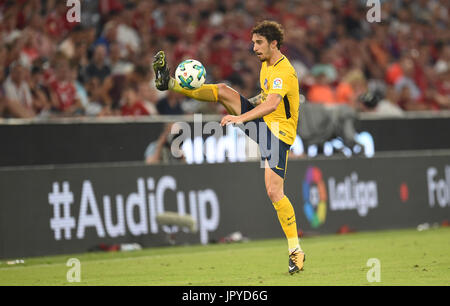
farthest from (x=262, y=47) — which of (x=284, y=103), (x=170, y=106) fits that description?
(x=170, y=106)

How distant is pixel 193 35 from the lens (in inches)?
712

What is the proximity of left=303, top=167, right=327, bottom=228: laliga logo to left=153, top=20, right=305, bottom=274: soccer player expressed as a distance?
17.0 ft

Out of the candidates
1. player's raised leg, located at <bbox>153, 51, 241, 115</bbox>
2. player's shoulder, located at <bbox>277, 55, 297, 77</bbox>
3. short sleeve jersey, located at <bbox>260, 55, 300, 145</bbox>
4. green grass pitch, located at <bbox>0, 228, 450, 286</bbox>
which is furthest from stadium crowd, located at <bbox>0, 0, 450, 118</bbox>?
player's shoulder, located at <bbox>277, 55, 297, 77</bbox>

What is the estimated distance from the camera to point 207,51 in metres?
17.7

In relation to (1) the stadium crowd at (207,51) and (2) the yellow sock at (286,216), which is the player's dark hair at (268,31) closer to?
(2) the yellow sock at (286,216)

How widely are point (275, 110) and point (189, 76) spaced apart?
1134mm

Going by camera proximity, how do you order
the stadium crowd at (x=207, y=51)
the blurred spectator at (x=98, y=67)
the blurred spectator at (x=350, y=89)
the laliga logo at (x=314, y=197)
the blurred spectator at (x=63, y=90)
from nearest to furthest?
the blurred spectator at (x=63, y=90) < the stadium crowd at (x=207, y=51) < the laliga logo at (x=314, y=197) < the blurred spectator at (x=98, y=67) < the blurred spectator at (x=350, y=89)

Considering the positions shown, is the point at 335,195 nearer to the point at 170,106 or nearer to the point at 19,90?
the point at 170,106

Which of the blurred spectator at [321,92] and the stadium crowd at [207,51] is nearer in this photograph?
the stadium crowd at [207,51]

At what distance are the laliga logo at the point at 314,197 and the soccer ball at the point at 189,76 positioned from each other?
17.8ft

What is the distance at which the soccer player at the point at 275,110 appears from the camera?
370 inches

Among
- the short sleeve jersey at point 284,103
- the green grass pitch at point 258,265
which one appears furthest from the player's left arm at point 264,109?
the green grass pitch at point 258,265

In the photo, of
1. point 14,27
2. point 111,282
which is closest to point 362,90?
point 14,27

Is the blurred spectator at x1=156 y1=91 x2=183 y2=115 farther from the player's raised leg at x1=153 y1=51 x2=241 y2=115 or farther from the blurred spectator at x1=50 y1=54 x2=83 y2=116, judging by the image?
the player's raised leg at x1=153 y1=51 x2=241 y2=115
